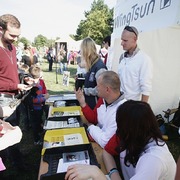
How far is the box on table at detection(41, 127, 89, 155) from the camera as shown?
4.51 ft

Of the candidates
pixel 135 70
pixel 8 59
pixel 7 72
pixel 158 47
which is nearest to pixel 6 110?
pixel 7 72

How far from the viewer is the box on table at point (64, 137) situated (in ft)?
4.51

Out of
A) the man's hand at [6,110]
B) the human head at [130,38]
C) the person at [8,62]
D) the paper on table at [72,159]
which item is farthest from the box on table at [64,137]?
the human head at [130,38]

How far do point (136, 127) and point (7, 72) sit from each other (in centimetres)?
143

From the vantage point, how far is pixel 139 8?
128 inches

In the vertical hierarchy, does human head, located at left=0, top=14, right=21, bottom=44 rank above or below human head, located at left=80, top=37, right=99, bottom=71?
above

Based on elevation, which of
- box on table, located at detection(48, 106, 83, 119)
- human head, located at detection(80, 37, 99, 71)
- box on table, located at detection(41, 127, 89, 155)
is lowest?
box on table, located at detection(41, 127, 89, 155)

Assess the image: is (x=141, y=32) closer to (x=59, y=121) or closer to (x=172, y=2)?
(x=172, y=2)

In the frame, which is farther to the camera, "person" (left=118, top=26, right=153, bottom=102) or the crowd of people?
"person" (left=118, top=26, right=153, bottom=102)

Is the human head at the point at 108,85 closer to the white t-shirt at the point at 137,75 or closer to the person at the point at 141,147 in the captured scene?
the person at the point at 141,147

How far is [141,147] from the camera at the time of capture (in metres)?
1.00

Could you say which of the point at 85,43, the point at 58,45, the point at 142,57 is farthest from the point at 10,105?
the point at 58,45

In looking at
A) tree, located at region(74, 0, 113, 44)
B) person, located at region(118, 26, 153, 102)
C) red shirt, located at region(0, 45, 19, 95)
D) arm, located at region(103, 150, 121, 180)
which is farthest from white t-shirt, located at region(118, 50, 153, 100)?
tree, located at region(74, 0, 113, 44)

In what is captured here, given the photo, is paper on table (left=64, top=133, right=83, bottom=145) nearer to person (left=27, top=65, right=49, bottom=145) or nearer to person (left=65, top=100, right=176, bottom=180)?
person (left=65, top=100, right=176, bottom=180)
